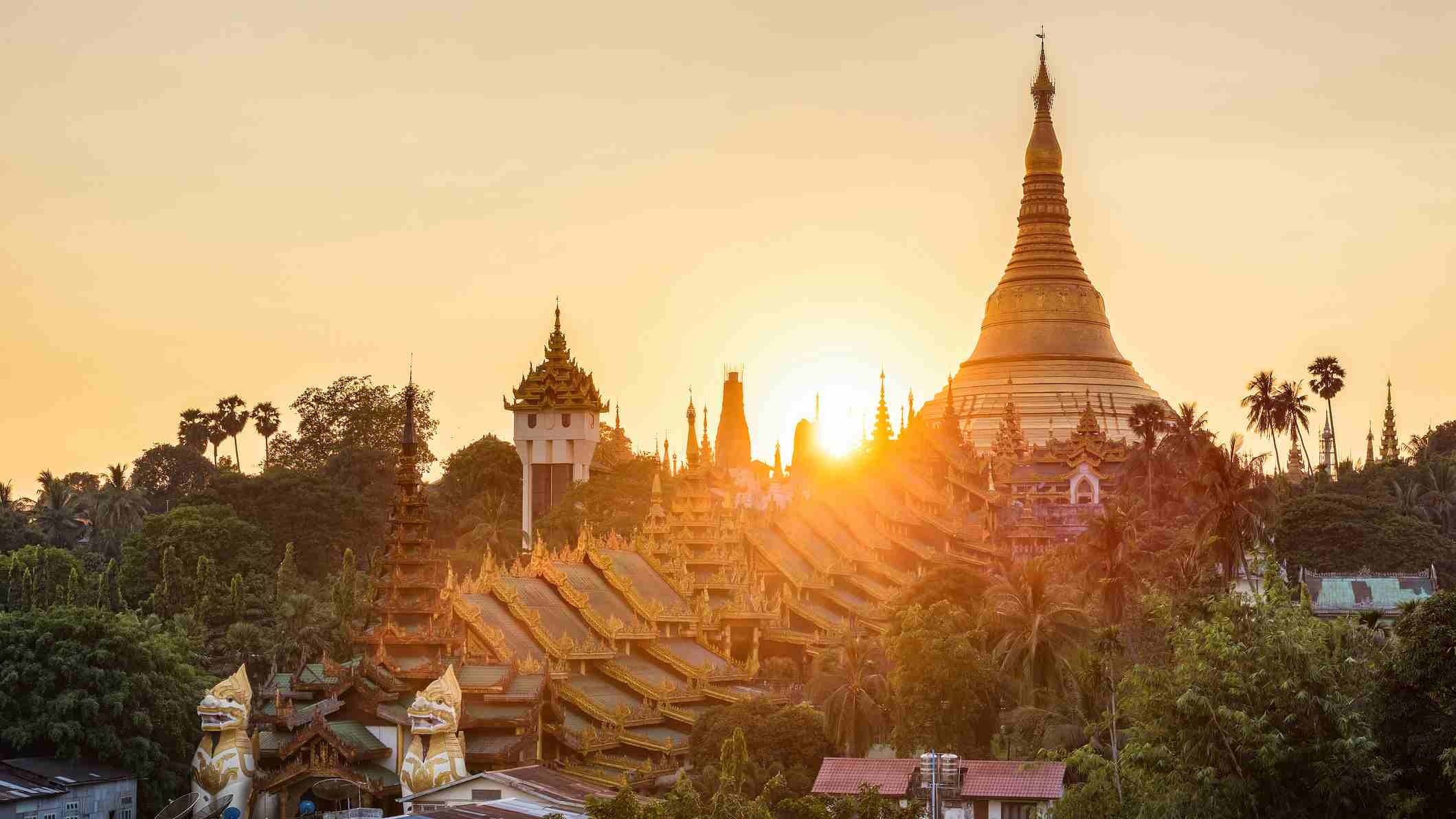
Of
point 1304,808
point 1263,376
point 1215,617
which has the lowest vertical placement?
point 1304,808

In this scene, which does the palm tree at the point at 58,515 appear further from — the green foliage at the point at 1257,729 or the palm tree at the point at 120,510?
the green foliage at the point at 1257,729

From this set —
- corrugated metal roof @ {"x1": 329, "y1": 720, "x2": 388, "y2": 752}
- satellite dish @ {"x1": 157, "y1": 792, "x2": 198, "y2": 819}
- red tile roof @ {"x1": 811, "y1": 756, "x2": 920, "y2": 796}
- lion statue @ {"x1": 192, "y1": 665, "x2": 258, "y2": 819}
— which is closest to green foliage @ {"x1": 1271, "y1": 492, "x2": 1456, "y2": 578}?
red tile roof @ {"x1": 811, "y1": 756, "x2": 920, "y2": 796}

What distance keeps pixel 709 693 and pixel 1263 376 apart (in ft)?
162

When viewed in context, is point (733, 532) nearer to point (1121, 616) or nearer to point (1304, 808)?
point (1121, 616)

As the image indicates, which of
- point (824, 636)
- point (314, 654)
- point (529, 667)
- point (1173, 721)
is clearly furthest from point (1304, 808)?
point (314, 654)

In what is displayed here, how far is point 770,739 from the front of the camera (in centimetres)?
5253

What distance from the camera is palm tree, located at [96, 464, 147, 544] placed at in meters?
96.9

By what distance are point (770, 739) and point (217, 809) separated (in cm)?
1249

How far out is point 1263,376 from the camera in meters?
99.4

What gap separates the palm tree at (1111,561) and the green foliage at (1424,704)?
72.5ft

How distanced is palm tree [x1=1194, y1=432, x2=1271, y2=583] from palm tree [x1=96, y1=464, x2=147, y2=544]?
163ft

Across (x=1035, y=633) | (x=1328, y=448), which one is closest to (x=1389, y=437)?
(x=1328, y=448)

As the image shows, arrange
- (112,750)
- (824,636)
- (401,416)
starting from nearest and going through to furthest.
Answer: (112,750), (824,636), (401,416)

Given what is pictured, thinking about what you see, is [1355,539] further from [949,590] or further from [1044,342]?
[1044,342]
